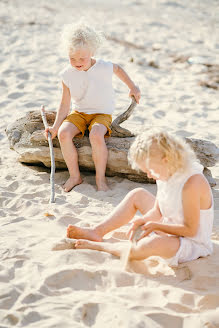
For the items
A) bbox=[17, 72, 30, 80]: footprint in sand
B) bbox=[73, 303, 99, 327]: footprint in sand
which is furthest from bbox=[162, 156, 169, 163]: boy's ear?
bbox=[17, 72, 30, 80]: footprint in sand

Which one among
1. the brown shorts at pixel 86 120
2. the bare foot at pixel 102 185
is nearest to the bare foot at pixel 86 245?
the bare foot at pixel 102 185

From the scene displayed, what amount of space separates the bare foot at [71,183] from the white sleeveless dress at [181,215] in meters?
1.24

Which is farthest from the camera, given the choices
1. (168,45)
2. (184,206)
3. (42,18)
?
(42,18)

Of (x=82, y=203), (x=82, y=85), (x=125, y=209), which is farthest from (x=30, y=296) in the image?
(x=82, y=85)

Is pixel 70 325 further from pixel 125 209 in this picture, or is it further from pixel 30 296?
pixel 125 209

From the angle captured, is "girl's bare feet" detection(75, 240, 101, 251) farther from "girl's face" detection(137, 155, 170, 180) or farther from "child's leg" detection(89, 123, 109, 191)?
"child's leg" detection(89, 123, 109, 191)

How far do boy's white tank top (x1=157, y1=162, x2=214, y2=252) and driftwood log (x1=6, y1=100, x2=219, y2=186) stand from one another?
3.81ft

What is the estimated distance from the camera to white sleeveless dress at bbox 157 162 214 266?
2338 millimetres

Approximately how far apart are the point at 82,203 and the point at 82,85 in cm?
→ 106

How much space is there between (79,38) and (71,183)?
1.18 metres

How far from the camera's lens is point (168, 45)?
8.33 m

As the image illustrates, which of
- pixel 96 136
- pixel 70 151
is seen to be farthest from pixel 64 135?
pixel 96 136

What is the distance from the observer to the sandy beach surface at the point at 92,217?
6.62 feet

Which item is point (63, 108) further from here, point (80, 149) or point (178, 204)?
point (178, 204)
